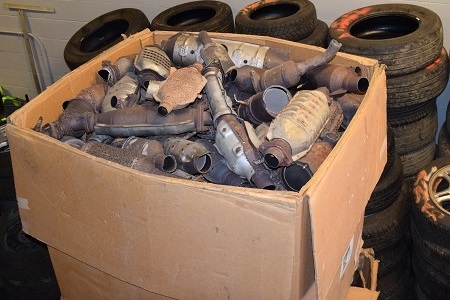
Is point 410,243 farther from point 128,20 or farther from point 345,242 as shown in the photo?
point 128,20

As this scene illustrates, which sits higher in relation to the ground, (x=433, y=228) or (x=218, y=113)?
(x=218, y=113)

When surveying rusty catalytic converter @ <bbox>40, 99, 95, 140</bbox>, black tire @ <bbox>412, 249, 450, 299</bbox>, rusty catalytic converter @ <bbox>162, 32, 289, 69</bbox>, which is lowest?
black tire @ <bbox>412, 249, 450, 299</bbox>

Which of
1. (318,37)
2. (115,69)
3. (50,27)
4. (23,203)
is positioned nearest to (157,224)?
(23,203)

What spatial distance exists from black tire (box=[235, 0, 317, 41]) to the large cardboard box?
945 mm

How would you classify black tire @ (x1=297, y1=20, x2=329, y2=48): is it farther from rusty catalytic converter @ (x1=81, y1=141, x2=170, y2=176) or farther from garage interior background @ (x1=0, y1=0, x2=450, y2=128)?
rusty catalytic converter @ (x1=81, y1=141, x2=170, y2=176)

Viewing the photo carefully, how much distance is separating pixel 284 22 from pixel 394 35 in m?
0.48

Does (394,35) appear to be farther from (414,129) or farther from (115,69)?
(115,69)

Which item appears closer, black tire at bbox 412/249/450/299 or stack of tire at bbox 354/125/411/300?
black tire at bbox 412/249/450/299

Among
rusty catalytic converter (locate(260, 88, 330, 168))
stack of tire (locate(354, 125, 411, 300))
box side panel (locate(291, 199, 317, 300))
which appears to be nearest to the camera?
box side panel (locate(291, 199, 317, 300))

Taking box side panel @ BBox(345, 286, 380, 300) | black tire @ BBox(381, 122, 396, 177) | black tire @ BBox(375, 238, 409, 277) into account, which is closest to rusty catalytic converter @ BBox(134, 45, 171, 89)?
box side panel @ BBox(345, 286, 380, 300)

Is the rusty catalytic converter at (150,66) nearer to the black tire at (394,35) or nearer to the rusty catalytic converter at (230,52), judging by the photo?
the rusty catalytic converter at (230,52)

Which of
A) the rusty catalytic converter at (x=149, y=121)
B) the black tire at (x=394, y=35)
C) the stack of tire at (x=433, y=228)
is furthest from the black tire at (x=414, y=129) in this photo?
the rusty catalytic converter at (x=149, y=121)

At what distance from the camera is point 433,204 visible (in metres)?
2.14

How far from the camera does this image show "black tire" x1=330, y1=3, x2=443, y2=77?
234 centimetres
